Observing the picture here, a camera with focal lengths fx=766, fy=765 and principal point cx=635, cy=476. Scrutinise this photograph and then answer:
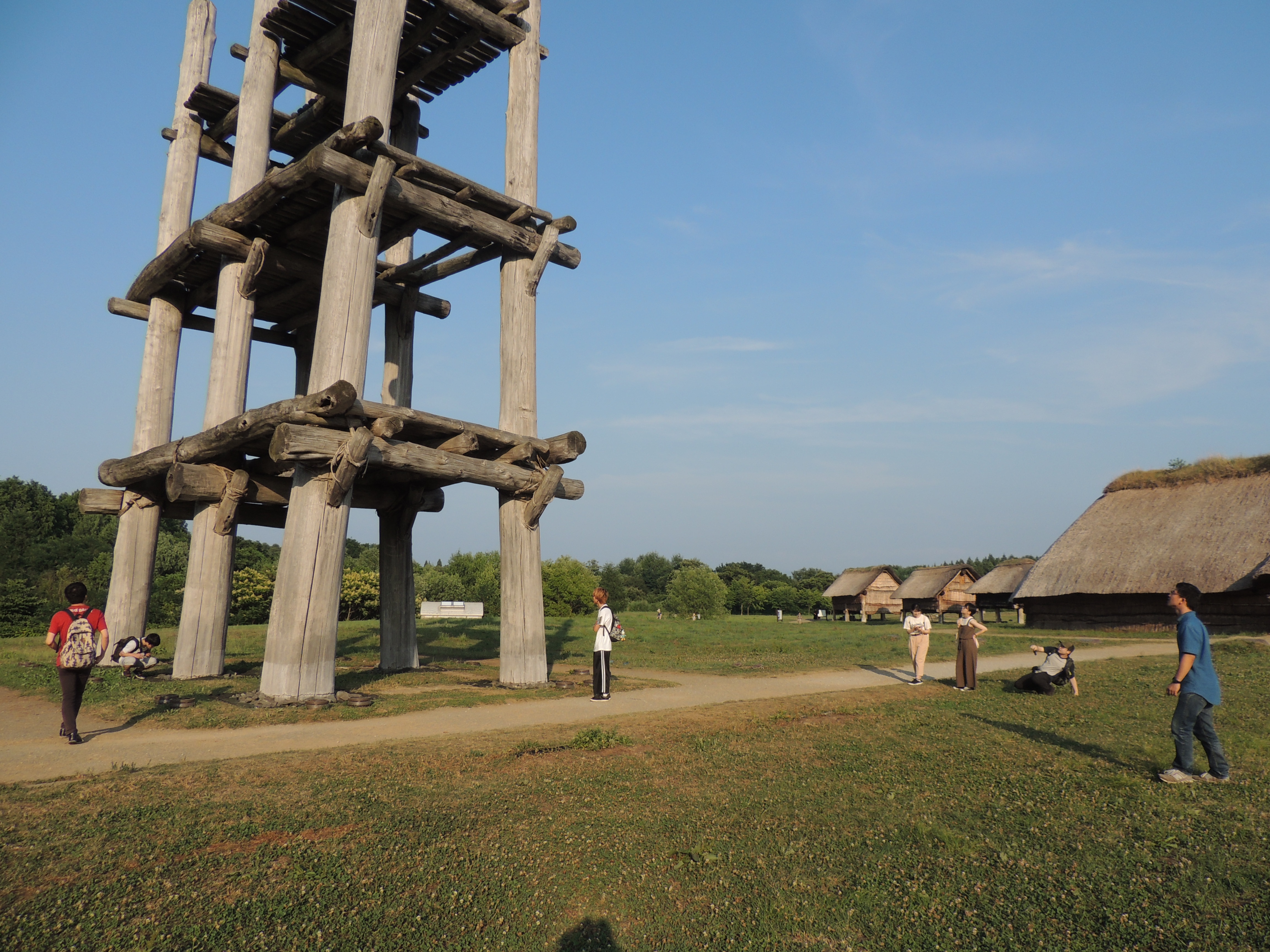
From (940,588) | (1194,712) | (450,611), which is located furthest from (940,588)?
(1194,712)

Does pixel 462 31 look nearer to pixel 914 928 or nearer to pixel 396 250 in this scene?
pixel 396 250

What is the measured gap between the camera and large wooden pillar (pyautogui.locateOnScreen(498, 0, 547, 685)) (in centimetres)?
1350

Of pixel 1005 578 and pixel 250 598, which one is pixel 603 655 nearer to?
pixel 250 598

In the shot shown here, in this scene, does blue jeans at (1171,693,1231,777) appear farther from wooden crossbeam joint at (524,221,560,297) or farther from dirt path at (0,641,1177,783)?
wooden crossbeam joint at (524,221,560,297)

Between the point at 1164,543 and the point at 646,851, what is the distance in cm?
3638

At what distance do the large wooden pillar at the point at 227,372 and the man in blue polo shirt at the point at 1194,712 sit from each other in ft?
46.9

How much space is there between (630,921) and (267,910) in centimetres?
Answer: 198

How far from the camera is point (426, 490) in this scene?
15.9m

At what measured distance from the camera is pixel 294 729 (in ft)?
31.2

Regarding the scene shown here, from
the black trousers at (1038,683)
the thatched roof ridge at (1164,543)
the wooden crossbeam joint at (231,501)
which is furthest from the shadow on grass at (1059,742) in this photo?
the thatched roof ridge at (1164,543)

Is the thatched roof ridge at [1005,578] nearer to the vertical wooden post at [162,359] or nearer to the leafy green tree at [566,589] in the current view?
the leafy green tree at [566,589]

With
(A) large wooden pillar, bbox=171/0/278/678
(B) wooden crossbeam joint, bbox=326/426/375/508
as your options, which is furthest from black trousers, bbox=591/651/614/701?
(A) large wooden pillar, bbox=171/0/278/678

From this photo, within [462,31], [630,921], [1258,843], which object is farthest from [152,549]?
[1258,843]

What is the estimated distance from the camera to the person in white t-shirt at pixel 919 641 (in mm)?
15117
